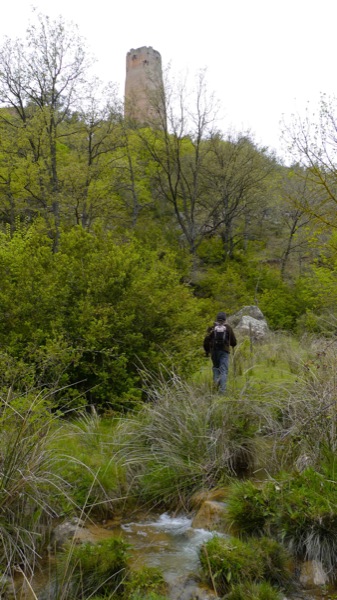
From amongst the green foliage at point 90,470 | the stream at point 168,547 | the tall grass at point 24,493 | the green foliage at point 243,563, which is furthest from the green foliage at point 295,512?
the tall grass at point 24,493

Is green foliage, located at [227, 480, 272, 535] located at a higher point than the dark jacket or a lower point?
lower

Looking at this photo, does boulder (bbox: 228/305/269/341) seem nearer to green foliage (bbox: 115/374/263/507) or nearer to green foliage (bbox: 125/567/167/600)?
green foliage (bbox: 115/374/263/507)

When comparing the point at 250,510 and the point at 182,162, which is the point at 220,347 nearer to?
the point at 250,510

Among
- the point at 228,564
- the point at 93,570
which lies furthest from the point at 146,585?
the point at 228,564

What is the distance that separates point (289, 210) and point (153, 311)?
24.6 meters

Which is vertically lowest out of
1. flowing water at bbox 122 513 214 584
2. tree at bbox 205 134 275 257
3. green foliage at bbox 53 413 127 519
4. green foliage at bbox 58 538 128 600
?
flowing water at bbox 122 513 214 584

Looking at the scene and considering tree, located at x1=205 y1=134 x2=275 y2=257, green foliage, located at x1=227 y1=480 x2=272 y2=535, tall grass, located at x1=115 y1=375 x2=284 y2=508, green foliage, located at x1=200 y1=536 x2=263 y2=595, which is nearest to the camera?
green foliage, located at x1=200 y1=536 x2=263 y2=595

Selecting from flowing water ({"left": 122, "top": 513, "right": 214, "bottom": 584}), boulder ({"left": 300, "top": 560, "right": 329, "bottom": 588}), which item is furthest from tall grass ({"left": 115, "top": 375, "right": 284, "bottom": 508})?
boulder ({"left": 300, "top": 560, "right": 329, "bottom": 588})

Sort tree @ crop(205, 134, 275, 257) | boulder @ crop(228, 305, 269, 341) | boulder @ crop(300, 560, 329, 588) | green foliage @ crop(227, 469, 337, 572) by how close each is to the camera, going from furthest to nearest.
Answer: tree @ crop(205, 134, 275, 257)
boulder @ crop(228, 305, 269, 341)
green foliage @ crop(227, 469, 337, 572)
boulder @ crop(300, 560, 329, 588)

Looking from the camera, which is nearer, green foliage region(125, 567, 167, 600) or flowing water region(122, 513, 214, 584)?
green foliage region(125, 567, 167, 600)

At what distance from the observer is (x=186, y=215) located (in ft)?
104

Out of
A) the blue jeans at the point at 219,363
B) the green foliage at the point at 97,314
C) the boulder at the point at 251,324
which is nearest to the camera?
the green foliage at the point at 97,314

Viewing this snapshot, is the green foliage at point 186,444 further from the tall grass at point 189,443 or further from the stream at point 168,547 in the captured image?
the stream at point 168,547

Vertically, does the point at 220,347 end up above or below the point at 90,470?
above
